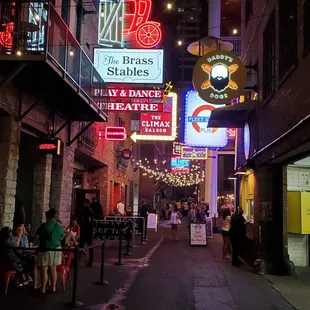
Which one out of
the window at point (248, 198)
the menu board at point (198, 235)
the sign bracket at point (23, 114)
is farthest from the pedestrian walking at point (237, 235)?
the sign bracket at point (23, 114)

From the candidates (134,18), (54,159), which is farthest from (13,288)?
(134,18)

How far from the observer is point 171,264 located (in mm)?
12461

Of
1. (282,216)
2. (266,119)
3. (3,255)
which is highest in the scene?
(266,119)

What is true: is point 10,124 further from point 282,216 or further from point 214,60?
point 282,216

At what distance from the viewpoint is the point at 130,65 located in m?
15.0

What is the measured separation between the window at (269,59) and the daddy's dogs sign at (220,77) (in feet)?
2.36

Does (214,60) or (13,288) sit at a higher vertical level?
(214,60)

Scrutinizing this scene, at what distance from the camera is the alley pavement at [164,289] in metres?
7.52

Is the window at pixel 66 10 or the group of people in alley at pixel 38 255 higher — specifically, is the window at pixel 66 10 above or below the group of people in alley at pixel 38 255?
above

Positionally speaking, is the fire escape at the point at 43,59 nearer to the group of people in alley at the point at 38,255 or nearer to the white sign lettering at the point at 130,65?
the white sign lettering at the point at 130,65

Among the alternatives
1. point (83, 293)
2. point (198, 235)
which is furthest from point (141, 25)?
point (83, 293)

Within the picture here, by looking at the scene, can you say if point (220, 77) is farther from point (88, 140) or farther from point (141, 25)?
point (88, 140)

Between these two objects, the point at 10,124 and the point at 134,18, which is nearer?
the point at 10,124

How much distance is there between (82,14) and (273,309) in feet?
40.5
